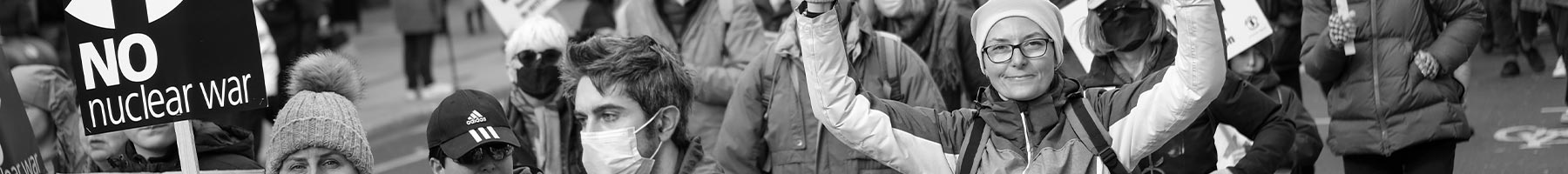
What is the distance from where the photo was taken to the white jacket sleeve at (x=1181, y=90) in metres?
4.11

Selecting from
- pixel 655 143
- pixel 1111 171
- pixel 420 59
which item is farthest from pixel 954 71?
pixel 420 59

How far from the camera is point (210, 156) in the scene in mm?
5980

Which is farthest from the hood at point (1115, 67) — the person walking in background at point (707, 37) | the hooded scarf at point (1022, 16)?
the person walking in background at point (707, 37)

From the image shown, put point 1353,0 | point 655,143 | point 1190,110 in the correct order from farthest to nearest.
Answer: point 1353,0, point 655,143, point 1190,110

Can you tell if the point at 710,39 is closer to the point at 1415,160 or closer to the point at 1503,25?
the point at 1415,160

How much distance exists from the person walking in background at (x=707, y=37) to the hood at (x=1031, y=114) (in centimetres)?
312

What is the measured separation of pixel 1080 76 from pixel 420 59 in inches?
378

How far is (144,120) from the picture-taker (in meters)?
5.14

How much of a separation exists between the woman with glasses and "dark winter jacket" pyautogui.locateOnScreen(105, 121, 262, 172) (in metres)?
1.91

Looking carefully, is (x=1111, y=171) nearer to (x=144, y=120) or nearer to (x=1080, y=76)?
(x=1080, y=76)

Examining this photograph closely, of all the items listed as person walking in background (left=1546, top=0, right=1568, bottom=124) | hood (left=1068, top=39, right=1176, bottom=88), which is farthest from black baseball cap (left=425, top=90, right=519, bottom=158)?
person walking in background (left=1546, top=0, right=1568, bottom=124)

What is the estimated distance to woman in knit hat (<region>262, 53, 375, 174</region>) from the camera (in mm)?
4898

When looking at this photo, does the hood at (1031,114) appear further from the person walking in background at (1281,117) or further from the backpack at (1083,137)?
the person walking in background at (1281,117)

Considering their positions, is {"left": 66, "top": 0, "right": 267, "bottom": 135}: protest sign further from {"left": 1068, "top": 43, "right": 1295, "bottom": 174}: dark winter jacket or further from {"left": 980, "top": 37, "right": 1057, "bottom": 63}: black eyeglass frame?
{"left": 1068, "top": 43, "right": 1295, "bottom": 174}: dark winter jacket
